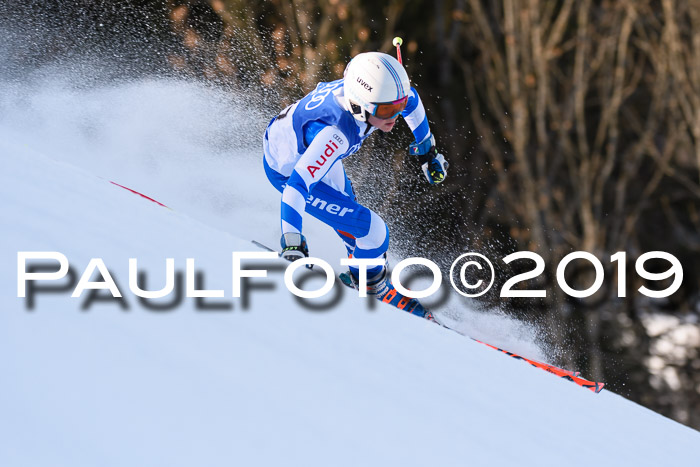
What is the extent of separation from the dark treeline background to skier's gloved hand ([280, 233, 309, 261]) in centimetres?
875

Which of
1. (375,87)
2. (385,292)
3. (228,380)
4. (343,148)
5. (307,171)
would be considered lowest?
(228,380)

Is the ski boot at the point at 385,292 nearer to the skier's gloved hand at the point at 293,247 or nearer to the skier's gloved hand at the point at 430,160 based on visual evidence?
the skier's gloved hand at the point at 430,160

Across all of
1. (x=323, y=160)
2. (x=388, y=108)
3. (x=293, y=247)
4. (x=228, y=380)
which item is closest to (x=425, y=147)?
(x=388, y=108)

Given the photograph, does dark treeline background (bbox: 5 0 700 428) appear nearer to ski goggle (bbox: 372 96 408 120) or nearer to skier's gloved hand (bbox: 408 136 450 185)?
skier's gloved hand (bbox: 408 136 450 185)

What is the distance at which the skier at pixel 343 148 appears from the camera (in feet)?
12.9

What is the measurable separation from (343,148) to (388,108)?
0.98 feet

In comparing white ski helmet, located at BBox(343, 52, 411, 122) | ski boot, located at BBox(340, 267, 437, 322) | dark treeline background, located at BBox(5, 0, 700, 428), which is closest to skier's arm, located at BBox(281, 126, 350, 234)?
white ski helmet, located at BBox(343, 52, 411, 122)

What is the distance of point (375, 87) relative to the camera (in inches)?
157

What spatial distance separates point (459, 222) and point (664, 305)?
397cm

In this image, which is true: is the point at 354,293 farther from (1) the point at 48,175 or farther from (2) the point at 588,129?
(2) the point at 588,129

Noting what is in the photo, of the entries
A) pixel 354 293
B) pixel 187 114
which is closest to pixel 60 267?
pixel 354 293
